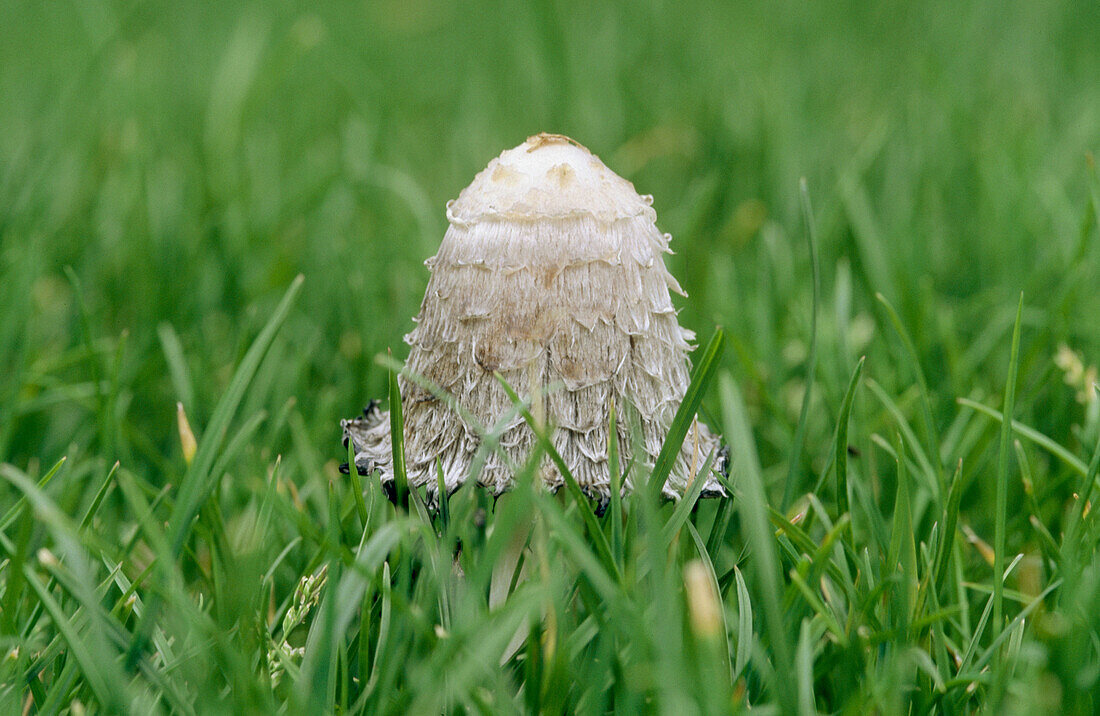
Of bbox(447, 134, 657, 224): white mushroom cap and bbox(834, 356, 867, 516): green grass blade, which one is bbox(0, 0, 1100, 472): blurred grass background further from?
bbox(447, 134, 657, 224): white mushroom cap

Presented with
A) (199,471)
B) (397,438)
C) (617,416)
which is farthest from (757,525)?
(199,471)

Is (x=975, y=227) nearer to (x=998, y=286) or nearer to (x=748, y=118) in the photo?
(x=998, y=286)

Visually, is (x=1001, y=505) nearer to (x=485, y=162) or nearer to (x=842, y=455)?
(x=842, y=455)

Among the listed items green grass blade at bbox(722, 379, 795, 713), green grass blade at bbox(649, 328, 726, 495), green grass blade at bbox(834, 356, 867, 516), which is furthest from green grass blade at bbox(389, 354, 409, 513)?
green grass blade at bbox(834, 356, 867, 516)

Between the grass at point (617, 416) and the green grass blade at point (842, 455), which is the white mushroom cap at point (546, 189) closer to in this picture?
the grass at point (617, 416)

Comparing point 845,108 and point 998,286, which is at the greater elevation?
point 845,108

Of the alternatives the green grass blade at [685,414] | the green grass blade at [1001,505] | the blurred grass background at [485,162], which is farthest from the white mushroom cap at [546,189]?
the blurred grass background at [485,162]

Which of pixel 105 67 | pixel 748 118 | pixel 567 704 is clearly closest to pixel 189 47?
pixel 105 67
